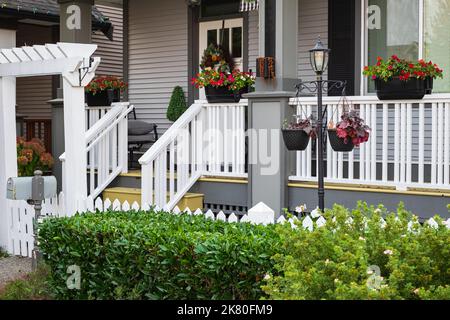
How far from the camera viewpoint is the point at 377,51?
1055 centimetres

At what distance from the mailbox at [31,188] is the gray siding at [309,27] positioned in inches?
199

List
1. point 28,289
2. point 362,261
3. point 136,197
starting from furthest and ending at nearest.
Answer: point 136,197, point 28,289, point 362,261

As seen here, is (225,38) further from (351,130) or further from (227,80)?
(351,130)

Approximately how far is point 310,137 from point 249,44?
410 cm

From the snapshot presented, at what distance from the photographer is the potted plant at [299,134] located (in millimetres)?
8461

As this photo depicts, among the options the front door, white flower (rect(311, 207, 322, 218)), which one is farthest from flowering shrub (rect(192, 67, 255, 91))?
white flower (rect(311, 207, 322, 218))

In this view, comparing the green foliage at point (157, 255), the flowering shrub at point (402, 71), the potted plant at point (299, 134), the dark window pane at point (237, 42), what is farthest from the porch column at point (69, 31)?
the green foliage at point (157, 255)

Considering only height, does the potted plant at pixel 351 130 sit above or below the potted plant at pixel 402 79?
below

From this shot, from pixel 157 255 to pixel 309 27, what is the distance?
711cm

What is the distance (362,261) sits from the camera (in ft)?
13.1

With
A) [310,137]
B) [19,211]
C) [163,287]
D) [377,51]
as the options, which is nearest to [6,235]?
[19,211]

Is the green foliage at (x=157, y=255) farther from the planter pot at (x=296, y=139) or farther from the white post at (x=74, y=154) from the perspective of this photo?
the planter pot at (x=296, y=139)

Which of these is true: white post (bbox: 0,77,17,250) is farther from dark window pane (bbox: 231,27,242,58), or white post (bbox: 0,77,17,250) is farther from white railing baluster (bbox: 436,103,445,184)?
white railing baluster (bbox: 436,103,445,184)

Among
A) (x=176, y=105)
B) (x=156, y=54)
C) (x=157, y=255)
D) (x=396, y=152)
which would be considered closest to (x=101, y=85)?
(x=176, y=105)
